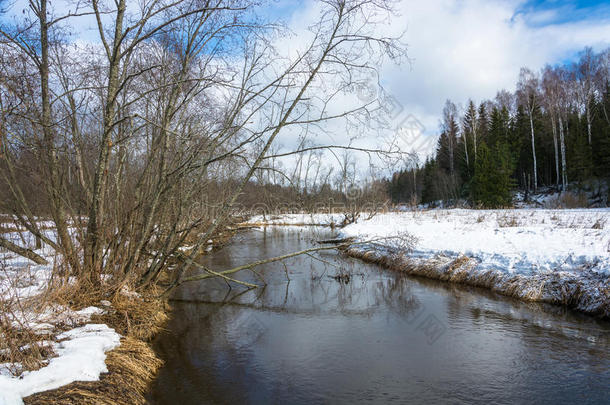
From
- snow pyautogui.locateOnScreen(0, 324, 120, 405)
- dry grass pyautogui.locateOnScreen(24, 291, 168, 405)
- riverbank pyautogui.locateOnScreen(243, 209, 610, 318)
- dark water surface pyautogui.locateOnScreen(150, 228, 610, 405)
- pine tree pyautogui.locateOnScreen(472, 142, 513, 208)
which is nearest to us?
snow pyautogui.locateOnScreen(0, 324, 120, 405)

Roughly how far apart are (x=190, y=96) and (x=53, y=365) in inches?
215

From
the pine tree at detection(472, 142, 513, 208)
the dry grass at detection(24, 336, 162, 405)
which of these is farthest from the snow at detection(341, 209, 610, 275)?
the pine tree at detection(472, 142, 513, 208)

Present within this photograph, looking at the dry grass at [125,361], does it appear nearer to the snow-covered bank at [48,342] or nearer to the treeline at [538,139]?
the snow-covered bank at [48,342]

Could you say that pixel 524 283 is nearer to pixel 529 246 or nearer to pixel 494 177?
pixel 529 246

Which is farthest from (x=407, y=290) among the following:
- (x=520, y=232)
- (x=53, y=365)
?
(x=53, y=365)

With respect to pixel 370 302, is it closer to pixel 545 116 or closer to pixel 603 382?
pixel 603 382

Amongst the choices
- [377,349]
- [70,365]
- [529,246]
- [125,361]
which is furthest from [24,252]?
[529,246]

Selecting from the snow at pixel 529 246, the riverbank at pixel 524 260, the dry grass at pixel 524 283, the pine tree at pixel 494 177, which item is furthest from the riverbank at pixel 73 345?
the pine tree at pixel 494 177

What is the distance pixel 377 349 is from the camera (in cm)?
629

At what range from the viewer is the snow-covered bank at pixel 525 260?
26.8ft

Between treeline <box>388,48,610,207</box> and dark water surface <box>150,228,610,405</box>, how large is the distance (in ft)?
65.9

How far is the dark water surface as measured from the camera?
16.2 ft

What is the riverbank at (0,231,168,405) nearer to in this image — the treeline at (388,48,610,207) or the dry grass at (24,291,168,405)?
the dry grass at (24,291,168,405)

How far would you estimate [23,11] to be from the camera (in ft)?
19.2
